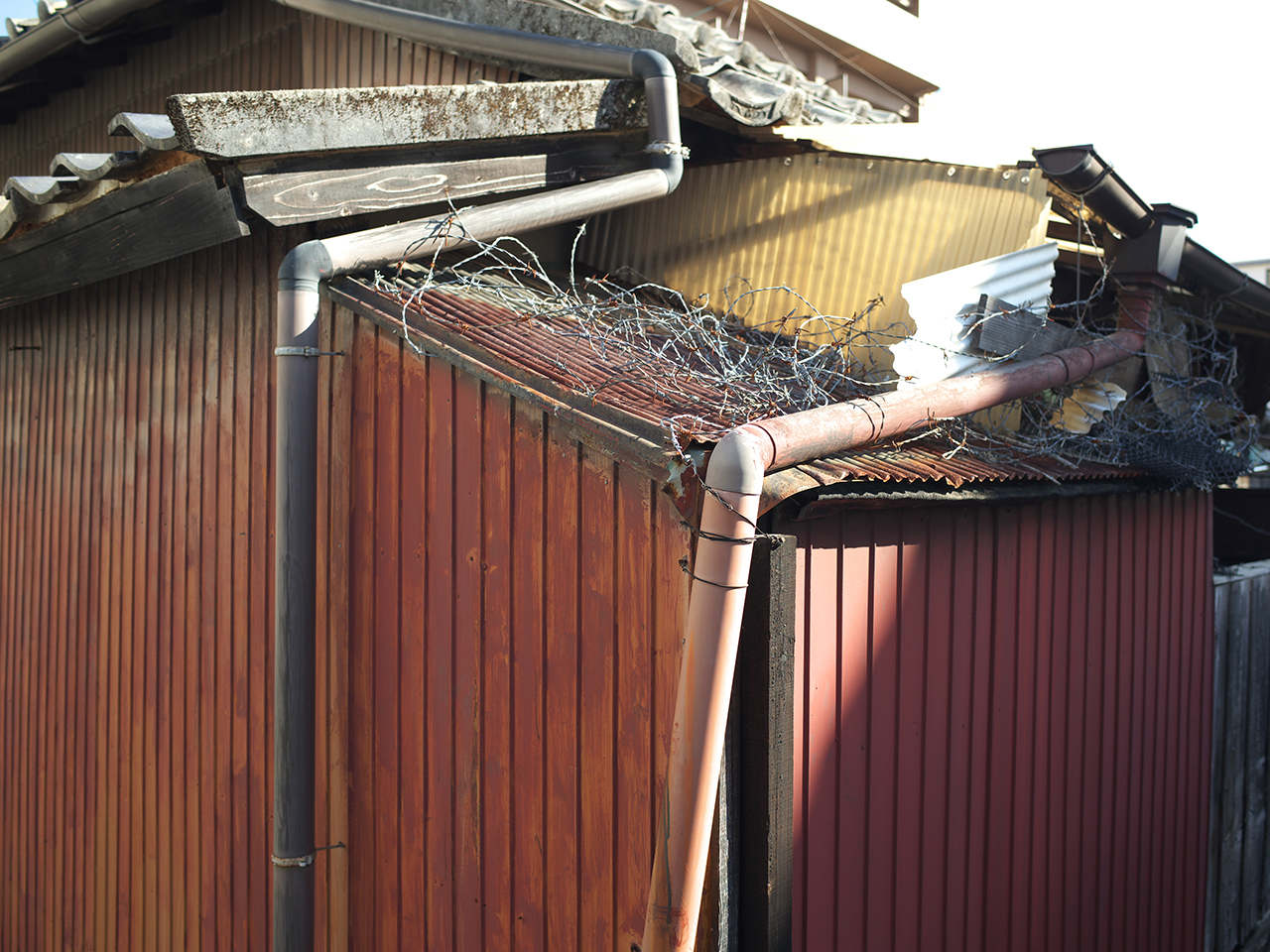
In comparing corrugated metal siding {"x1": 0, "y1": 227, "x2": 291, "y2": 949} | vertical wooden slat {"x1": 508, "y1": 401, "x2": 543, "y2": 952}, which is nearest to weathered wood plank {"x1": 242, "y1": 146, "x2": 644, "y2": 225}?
corrugated metal siding {"x1": 0, "y1": 227, "x2": 291, "y2": 949}

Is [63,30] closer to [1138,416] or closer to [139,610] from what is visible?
[139,610]

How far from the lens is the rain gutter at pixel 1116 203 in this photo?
367 cm

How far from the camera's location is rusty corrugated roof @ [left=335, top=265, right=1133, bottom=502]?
248 centimetres

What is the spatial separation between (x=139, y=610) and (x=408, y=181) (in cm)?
223

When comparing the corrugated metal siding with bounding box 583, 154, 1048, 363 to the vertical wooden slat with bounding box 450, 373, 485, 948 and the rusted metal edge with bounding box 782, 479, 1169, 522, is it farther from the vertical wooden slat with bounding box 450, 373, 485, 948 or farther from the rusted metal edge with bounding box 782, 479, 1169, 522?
the vertical wooden slat with bounding box 450, 373, 485, 948

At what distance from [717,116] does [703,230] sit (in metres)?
0.52

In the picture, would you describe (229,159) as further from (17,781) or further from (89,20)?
(17,781)

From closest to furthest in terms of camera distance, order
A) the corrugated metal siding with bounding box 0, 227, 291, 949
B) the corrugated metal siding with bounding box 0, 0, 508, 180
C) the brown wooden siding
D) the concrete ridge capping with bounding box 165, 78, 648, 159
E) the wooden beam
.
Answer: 1. the wooden beam
2. the brown wooden siding
3. the concrete ridge capping with bounding box 165, 78, 648, 159
4. the corrugated metal siding with bounding box 0, 227, 291, 949
5. the corrugated metal siding with bounding box 0, 0, 508, 180

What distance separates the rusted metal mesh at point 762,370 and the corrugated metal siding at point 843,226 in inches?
3.4

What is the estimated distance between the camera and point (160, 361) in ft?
13.3

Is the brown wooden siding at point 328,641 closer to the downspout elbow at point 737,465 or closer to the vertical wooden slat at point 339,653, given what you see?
the vertical wooden slat at point 339,653

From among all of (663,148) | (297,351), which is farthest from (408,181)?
(663,148)

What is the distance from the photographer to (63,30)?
491cm

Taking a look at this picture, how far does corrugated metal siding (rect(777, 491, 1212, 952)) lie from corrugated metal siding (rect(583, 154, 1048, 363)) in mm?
1120
